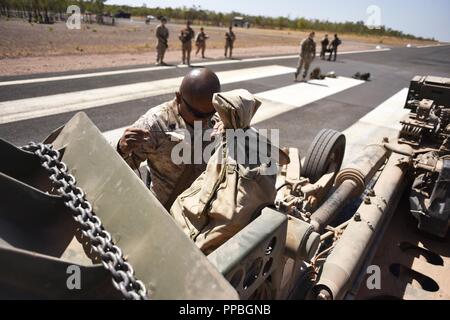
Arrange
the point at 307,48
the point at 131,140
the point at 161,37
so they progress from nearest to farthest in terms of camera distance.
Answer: the point at 131,140 → the point at 307,48 → the point at 161,37

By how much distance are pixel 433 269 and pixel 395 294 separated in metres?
0.82

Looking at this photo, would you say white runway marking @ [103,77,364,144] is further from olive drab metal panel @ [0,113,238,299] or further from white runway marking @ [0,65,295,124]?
olive drab metal panel @ [0,113,238,299]

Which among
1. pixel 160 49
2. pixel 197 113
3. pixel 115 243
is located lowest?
pixel 160 49

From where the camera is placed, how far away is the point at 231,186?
2.16 m

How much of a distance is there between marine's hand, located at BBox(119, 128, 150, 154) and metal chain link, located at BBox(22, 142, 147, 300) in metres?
0.61

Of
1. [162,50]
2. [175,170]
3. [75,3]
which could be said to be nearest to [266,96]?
[162,50]

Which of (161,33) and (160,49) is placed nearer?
(161,33)

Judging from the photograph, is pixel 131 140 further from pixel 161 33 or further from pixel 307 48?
pixel 307 48

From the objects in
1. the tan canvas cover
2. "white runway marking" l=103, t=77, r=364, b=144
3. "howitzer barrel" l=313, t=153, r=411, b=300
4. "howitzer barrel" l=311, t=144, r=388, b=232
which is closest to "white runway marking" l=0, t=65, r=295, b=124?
"white runway marking" l=103, t=77, r=364, b=144

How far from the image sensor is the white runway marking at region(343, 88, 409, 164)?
856cm

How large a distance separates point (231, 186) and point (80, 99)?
9.04 m

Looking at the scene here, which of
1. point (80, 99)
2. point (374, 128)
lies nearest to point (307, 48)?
point (374, 128)

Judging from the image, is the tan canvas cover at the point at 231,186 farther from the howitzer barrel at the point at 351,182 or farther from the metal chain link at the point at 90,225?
the howitzer barrel at the point at 351,182

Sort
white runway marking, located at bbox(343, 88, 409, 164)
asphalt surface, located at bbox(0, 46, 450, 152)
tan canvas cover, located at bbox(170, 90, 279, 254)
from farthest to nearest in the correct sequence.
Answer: white runway marking, located at bbox(343, 88, 409, 164), asphalt surface, located at bbox(0, 46, 450, 152), tan canvas cover, located at bbox(170, 90, 279, 254)
